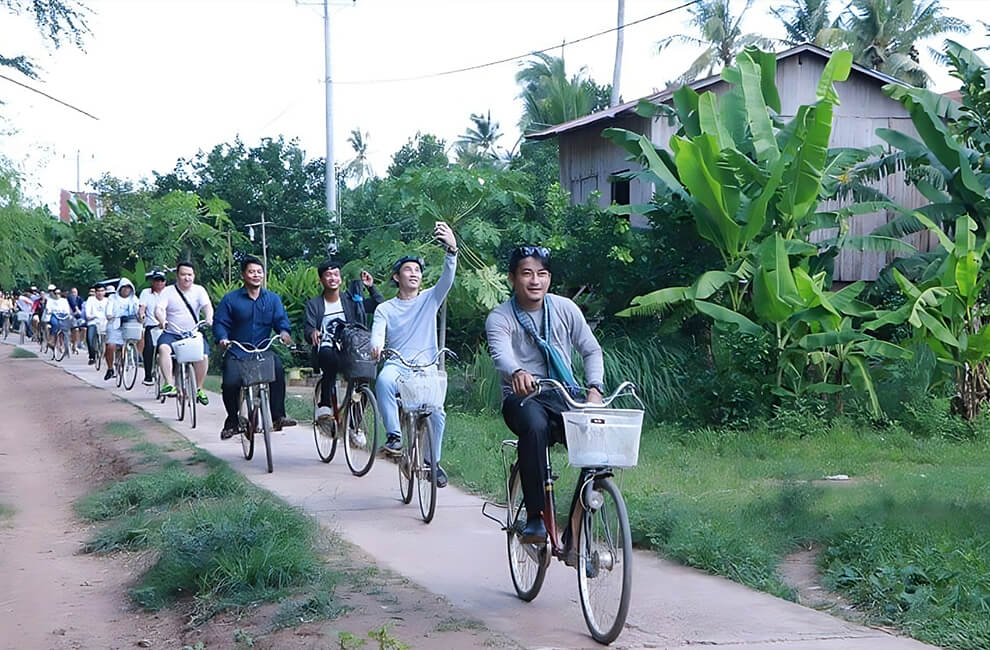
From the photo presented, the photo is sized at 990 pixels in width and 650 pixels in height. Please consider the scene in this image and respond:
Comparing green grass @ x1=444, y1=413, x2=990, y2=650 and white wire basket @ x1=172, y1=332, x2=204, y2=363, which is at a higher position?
white wire basket @ x1=172, y1=332, x2=204, y2=363

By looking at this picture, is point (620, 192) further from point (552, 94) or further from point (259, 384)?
point (552, 94)

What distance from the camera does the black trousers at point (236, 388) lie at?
35.0 ft

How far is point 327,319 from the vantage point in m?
11.0

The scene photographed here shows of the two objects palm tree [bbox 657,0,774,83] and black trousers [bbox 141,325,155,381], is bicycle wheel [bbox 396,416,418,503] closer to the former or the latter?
black trousers [bbox 141,325,155,381]

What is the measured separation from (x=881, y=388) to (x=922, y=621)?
9.43m

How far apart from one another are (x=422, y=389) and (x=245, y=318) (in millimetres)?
3196

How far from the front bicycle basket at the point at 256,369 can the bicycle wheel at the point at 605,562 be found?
5342 mm

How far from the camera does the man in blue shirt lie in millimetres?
10789

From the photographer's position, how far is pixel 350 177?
233ft

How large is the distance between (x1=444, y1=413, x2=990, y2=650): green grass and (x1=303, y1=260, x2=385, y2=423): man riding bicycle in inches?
53.7

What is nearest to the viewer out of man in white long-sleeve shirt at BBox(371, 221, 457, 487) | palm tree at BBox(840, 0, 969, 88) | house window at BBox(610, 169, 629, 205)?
man in white long-sleeve shirt at BBox(371, 221, 457, 487)

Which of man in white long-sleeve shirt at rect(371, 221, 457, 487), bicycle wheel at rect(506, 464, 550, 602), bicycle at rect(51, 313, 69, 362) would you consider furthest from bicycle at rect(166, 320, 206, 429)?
bicycle at rect(51, 313, 69, 362)

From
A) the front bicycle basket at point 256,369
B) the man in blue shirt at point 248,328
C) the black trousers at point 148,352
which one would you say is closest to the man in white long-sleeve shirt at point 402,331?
the front bicycle basket at point 256,369

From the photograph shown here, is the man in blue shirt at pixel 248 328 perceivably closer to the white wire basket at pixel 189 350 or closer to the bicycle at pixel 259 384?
the bicycle at pixel 259 384
